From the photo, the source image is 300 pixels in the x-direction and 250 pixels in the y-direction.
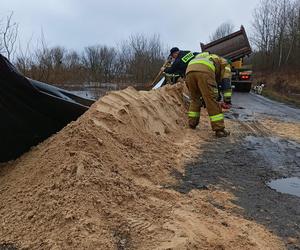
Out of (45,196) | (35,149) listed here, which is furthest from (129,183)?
(35,149)

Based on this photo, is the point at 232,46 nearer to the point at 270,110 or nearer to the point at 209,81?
the point at 270,110

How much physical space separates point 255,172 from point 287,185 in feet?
1.66

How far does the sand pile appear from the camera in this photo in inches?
118

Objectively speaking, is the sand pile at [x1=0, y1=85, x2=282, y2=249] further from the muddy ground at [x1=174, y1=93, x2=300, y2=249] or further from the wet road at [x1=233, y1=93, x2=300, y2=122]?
the wet road at [x1=233, y1=93, x2=300, y2=122]

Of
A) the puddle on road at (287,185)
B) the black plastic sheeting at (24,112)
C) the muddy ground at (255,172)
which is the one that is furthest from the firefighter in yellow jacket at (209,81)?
the black plastic sheeting at (24,112)

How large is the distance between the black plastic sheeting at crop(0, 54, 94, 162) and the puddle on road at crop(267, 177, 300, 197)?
2.65 m

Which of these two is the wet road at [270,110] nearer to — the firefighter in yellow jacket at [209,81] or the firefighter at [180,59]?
the firefighter at [180,59]

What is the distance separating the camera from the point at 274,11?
5034cm

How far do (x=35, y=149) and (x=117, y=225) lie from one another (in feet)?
6.64

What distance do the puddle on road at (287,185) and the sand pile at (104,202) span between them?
81 centimetres

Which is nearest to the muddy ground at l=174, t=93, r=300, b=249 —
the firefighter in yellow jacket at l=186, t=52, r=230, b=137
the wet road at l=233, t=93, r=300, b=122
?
the firefighter in yellow jacket at l=186, t=52, r=230, b=137

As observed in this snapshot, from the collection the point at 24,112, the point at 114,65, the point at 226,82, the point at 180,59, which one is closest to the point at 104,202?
the point at 24,112

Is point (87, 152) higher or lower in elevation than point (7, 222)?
higher

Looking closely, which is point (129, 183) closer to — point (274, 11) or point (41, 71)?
point (41, 71)
